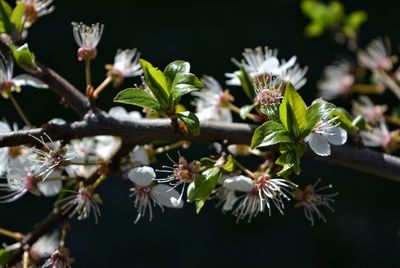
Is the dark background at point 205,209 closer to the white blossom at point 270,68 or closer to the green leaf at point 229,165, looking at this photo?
the white blossom at point 270,68

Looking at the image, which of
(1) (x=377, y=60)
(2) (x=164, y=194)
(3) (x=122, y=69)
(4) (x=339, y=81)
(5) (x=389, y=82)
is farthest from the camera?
(4) (x=339, y=81)

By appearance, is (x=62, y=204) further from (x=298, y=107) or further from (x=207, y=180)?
(x=298, y=107)

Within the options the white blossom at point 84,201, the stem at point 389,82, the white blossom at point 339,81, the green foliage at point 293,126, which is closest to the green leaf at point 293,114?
the green foliage at point 293,126

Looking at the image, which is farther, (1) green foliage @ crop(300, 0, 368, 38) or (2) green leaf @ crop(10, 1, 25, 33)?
(1) green foliage @ crop(300, 0, 368, 38)

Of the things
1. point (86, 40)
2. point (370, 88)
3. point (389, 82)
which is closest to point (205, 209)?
point (370, 88)

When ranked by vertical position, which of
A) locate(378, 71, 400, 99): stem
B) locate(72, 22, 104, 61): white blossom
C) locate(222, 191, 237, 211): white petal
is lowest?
locate(378, 71, 400, 99): stem

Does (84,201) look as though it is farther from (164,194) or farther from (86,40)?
(86,40)

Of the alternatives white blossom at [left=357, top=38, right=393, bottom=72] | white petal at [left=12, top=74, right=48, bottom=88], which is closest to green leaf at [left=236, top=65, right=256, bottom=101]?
white petal at [left=12, top=74, right=48, bottom=88]

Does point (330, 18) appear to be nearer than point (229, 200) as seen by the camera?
No

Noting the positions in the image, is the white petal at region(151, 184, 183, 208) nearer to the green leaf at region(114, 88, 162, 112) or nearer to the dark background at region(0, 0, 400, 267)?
the green leaf at region(114, 88, 162, 112)
